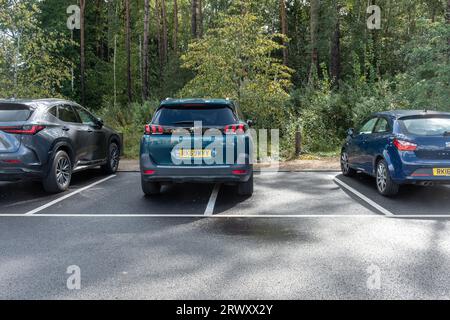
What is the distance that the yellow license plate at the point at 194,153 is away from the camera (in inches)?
264

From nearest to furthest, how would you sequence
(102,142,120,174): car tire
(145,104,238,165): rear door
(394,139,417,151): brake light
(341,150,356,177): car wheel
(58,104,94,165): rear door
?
(145,104,238,165): rear door → (394,139,417,151): brake light → (58,104,94,165): rear door → (341,150,356,177): car wheel → (102,142,120,174): car tire

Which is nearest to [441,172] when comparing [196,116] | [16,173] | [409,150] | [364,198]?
[409,150]

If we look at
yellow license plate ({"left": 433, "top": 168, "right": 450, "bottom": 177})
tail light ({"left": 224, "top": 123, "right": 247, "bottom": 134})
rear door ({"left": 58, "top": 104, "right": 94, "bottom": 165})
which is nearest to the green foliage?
rear door ({"left": 58, "top": 104, "right": 94, "bottom": 165})

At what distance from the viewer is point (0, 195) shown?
311 inches

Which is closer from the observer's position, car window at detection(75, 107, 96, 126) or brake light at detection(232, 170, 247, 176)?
brake light at detection(232, 170, 247, 176)

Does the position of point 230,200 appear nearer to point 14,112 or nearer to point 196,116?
point 196,116

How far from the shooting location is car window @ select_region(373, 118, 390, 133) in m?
7.78

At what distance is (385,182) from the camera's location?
7473mm

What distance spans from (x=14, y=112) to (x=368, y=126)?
726 centimetres

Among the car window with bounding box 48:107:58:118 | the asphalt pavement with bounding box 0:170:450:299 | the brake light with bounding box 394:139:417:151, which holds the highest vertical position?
the car window with bounding box 48:107:58:118

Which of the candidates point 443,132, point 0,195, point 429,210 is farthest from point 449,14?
point 0,195

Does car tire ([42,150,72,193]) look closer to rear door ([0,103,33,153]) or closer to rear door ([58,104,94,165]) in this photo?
rear door ([58,104,94,165])
